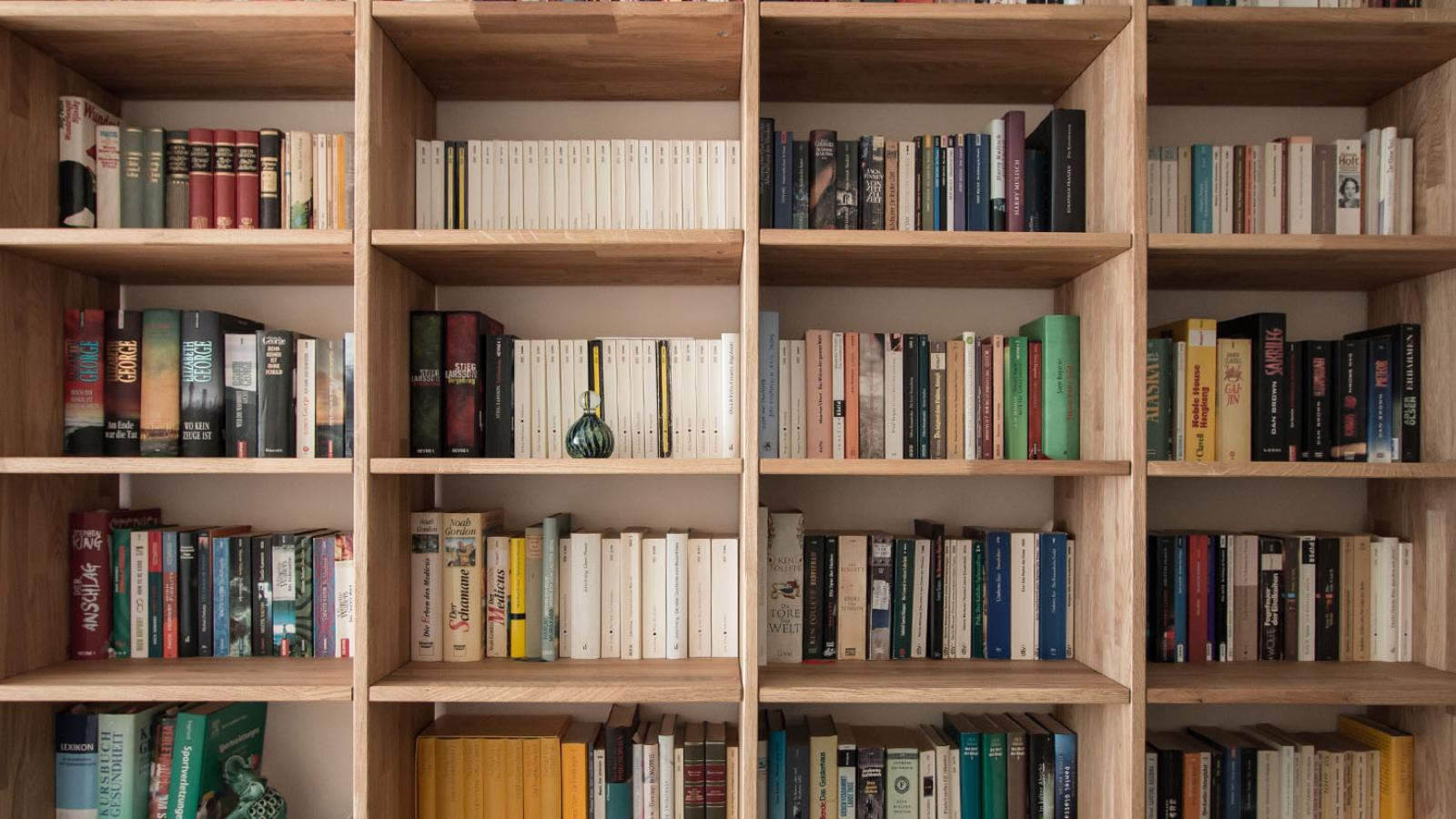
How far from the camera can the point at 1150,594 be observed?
5.27 feet

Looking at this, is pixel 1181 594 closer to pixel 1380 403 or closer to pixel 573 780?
pixel 1380 403

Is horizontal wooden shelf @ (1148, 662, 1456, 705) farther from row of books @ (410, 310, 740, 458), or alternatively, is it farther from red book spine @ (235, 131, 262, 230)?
red book spine @ (235, 131, 262, 230)

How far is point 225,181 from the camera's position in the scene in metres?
1.58

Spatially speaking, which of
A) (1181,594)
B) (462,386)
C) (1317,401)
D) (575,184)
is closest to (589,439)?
(462,386)

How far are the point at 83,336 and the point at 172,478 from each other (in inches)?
14.5

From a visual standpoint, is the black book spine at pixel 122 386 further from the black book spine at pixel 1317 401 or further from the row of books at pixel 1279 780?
the black book spine at pixel 1317 401

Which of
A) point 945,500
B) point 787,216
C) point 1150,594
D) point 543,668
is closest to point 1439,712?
point 1150,594

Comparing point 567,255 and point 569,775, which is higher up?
point 567,255

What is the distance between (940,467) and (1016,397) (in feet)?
1.03

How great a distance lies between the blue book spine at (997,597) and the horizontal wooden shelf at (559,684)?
0.53m

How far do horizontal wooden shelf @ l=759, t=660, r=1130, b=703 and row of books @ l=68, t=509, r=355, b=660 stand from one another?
89 cm

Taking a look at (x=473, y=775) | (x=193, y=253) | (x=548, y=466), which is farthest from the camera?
(x=473, y=775)

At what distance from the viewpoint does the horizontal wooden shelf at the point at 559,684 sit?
1.40 metres

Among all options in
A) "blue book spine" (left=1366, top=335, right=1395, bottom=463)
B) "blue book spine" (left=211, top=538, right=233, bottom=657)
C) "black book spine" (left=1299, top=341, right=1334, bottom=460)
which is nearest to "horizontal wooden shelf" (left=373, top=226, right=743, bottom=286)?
"blue book spine" (left=211, top=538, right=233, bottom=657)
